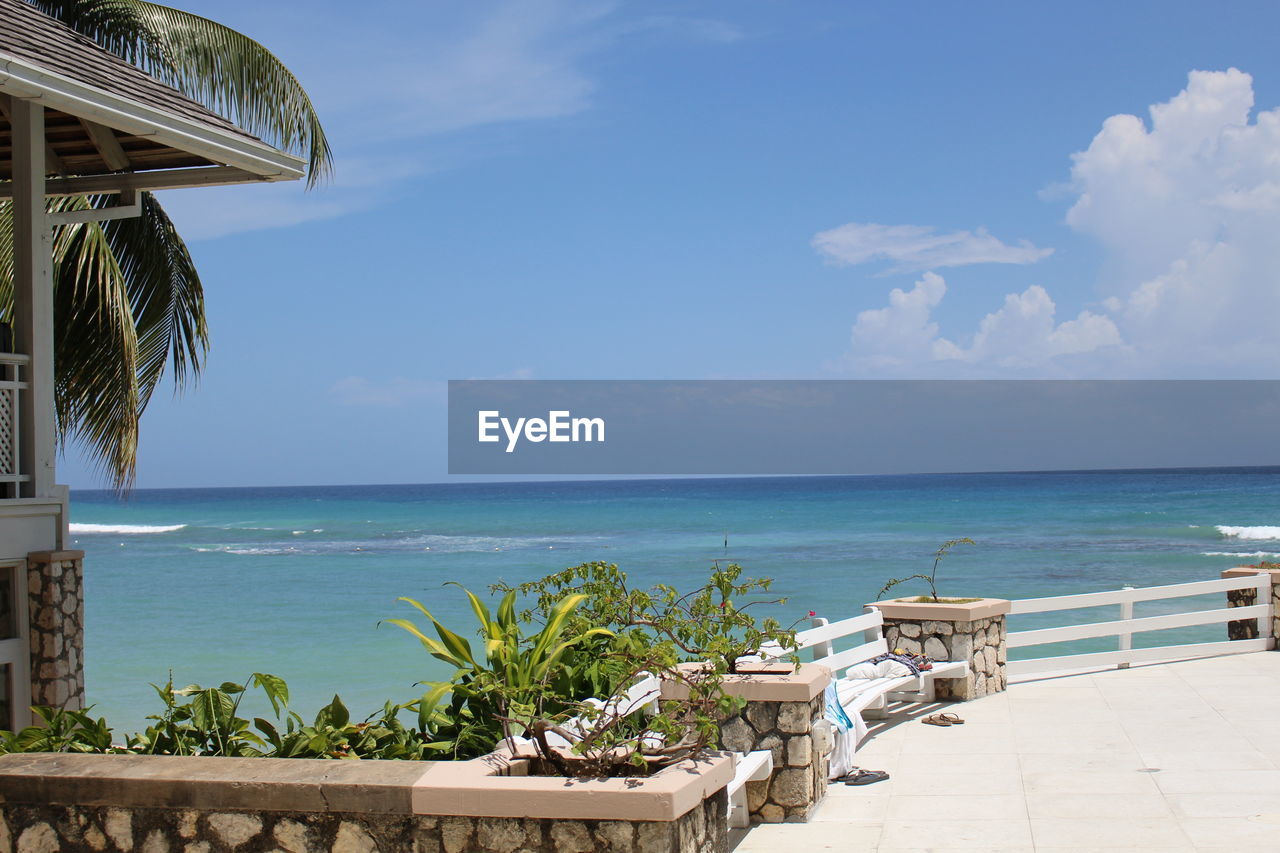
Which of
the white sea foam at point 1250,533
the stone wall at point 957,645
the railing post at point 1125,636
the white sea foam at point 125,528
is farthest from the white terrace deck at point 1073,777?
the white sea foam at point 125,528

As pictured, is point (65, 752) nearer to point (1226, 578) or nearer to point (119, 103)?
point (119, 103)

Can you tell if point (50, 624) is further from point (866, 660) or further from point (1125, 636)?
point (1125, 636)

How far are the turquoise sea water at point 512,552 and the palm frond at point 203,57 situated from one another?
24.4 feet

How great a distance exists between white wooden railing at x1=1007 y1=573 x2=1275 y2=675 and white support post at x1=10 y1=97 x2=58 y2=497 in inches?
315

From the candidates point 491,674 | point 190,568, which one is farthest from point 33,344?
point 190,568

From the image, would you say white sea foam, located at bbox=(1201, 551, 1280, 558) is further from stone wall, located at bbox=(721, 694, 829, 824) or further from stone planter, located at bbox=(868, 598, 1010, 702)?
stone wall, located at bbox=(721, 694, 829, 824)

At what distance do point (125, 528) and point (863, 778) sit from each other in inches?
2513

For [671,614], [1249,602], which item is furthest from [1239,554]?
[671,614]

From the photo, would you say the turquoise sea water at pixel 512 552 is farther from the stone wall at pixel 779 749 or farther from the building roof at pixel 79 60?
the stone wall at pixel 779 749

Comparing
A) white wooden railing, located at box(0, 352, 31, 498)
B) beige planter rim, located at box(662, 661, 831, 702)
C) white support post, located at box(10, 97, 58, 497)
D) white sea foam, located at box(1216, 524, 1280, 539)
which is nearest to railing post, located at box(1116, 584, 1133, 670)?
beige planter rim, located at box(662, 661, 831, 702)

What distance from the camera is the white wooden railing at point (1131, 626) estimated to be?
11.3 m

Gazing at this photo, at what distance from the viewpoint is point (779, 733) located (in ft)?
21.4

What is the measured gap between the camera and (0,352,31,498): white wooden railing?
7.64m

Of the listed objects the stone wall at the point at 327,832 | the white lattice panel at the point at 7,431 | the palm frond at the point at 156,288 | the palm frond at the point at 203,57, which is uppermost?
the palm frond at the point at 203,57
